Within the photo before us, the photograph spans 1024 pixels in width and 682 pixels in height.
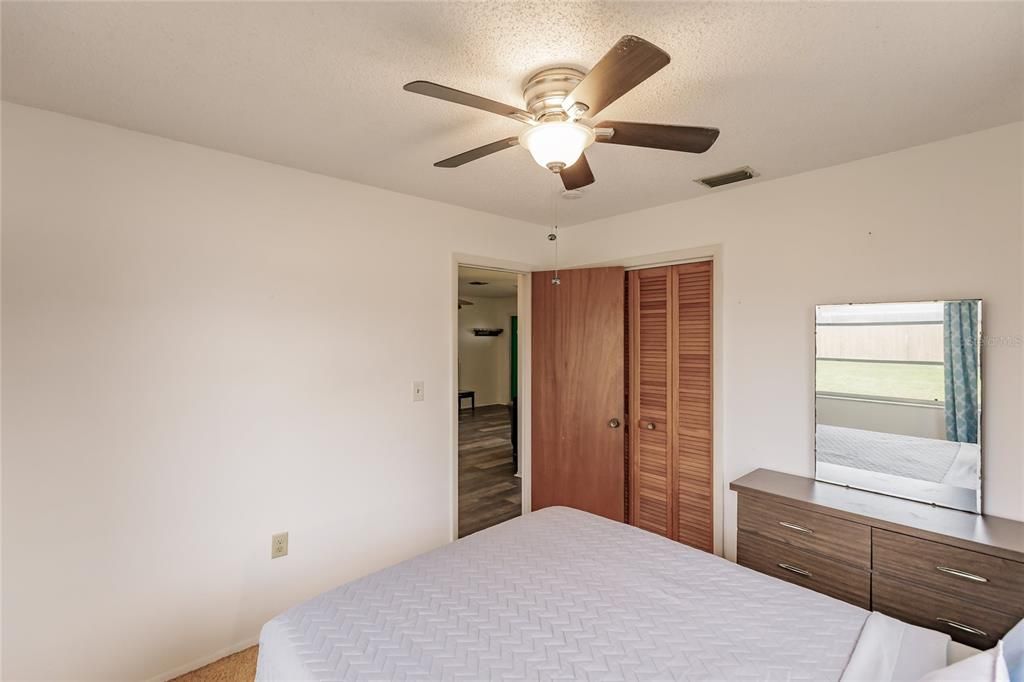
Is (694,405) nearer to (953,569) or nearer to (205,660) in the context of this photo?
(953,569)

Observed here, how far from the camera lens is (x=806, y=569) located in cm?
207

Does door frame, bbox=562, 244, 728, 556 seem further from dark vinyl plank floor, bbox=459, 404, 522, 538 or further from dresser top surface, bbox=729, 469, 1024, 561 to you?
dark vinyl plank floor, bbox=459, 404, 522, 538

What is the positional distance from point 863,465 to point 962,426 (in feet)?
1.40

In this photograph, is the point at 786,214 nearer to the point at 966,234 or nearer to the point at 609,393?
the point at 966,234

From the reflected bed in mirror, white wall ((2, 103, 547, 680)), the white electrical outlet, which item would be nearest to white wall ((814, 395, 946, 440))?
the reflected bed in mirror

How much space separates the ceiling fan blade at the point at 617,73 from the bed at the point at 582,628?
1.57 meters

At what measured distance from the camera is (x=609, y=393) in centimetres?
326

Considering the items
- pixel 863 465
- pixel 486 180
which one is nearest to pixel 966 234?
pixel 863 465

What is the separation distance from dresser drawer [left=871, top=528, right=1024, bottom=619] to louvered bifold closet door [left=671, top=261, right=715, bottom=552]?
1.04m

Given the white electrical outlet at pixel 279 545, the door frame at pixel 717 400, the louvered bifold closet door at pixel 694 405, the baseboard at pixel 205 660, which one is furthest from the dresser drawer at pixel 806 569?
the baseboard at pixel 205 660

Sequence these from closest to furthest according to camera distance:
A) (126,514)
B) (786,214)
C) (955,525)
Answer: (955,525), (126,514), (786,214)

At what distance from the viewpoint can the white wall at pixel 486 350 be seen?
8859 mm

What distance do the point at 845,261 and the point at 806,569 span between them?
156 centimetres

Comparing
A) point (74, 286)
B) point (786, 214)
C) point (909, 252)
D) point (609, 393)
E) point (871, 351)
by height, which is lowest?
point (609, 393)
